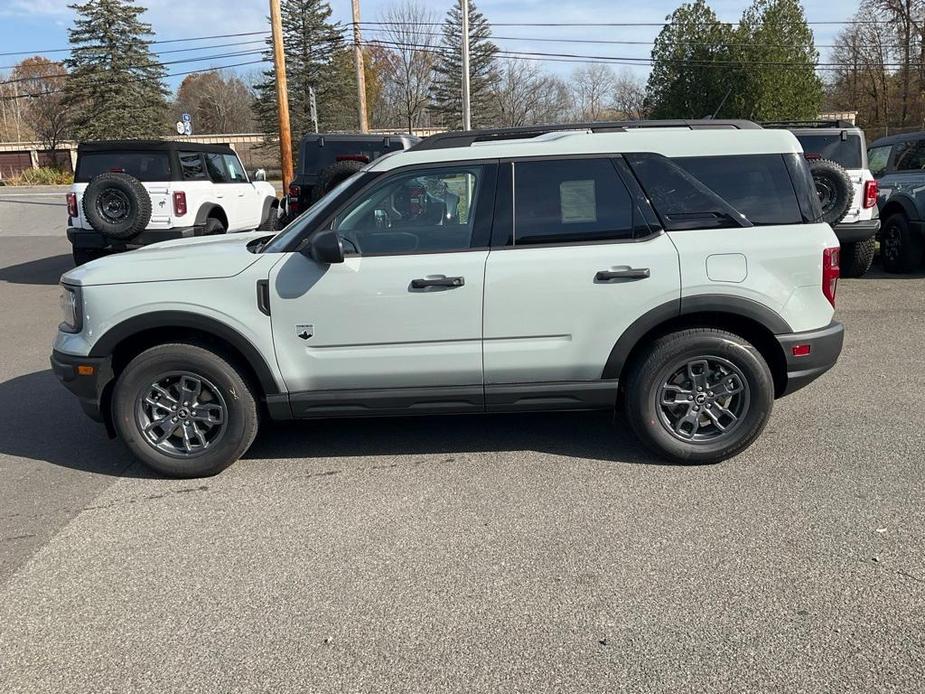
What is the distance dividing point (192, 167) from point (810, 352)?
9.58m

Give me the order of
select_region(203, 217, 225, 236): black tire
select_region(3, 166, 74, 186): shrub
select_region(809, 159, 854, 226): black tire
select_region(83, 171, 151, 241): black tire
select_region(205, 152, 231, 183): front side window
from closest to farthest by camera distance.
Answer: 1. select_region(809, 159, 854, 226): black tire
2. select_region(83, 171, 151, 241): black tire
3. select_region(203, 217, 225, 236): black tire
4. select_region(205, 152, 231, 183): front side window
5. select_region(3, 166, 74, 186): shrub

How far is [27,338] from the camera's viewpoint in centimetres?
798

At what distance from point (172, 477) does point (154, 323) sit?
0.91 m

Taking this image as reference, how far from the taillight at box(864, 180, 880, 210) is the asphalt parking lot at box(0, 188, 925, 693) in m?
4.75

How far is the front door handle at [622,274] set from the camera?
164 inches

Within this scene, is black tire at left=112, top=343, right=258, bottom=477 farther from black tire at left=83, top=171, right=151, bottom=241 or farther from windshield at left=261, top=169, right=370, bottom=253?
black tire at left=83, top=171, right=151, bottom=241

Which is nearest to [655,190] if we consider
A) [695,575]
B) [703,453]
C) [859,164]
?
[703,453]

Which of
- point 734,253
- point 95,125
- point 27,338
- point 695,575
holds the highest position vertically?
point 95,125

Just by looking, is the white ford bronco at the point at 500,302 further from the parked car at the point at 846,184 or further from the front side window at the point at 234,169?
the front side window at the point at 234,169

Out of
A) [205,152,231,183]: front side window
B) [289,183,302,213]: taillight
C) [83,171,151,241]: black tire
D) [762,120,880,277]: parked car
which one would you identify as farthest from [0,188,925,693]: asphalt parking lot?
[205,152,231,183]: front side window

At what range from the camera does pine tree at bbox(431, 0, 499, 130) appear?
49.8m

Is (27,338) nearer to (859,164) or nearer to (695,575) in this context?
(695,575)

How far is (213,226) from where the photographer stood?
11672 mm

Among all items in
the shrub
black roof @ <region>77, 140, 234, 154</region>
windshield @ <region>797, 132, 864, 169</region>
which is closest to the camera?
windshield @ <region>797, 132, 864, 169</region>
